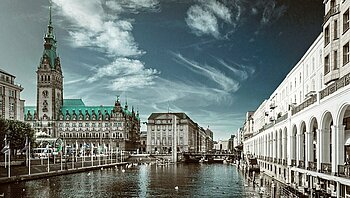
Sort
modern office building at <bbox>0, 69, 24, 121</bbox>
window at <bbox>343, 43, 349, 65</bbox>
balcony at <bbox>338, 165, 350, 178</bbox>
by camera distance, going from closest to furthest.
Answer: balcony at <bbox>338, 165, 350, 178</bbox>
window at <bbox>343, 43, 349, 65</bbox>
modern office building at <bbox>0, 69, 24, 121</bbox>

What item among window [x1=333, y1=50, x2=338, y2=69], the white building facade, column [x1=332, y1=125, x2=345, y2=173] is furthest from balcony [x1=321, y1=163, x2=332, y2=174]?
window [x1=333, y1=50, x2=338, y2=69]

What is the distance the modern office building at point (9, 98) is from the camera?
125250 millimetres

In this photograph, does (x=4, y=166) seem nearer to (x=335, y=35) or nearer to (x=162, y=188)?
(x=162, y=188)

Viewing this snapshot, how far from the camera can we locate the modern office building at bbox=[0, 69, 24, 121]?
125250 mm

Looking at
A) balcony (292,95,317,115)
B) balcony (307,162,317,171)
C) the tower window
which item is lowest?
balcony (307,162,317,171)

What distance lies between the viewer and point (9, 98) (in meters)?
130

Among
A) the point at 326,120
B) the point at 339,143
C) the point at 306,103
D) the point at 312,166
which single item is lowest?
the point at 312,166

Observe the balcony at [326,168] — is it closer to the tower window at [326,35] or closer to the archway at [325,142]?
the archway at [325,142]

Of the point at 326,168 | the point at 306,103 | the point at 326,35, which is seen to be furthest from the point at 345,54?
the point at 326,168

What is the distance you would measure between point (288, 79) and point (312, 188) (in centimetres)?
4407

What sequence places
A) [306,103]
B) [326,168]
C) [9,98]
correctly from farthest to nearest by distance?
[9,98] < [306,103] < [326,168]

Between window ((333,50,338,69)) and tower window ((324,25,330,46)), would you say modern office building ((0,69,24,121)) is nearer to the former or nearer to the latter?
tower window ((324,25,330,46))

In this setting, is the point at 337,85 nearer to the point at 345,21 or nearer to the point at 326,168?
the point at 345,21

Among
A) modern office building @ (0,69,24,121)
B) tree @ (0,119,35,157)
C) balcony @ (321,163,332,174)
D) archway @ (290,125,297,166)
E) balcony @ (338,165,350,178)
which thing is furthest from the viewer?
modern office building @ (0,69,24,121)
